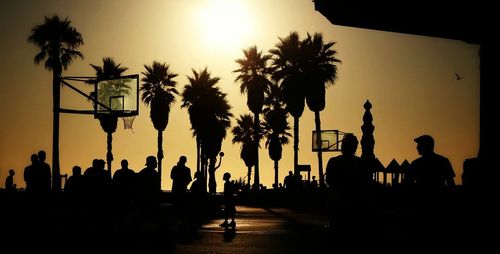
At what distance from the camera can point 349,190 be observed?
852 cm

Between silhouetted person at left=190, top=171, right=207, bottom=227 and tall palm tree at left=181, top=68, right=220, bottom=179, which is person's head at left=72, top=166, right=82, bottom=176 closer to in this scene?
silhouetted person at left=190, top=171, right=207, bottom=227

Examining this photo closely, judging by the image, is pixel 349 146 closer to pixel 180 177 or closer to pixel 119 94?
pixel 180 177

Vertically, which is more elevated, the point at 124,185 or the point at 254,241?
the point at 124,185

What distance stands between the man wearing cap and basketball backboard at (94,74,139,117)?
2288cm

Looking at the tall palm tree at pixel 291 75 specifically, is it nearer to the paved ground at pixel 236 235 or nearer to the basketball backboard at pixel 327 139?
the basketball backboard at pixel 327 139

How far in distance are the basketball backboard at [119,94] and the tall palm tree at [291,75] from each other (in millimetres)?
27388

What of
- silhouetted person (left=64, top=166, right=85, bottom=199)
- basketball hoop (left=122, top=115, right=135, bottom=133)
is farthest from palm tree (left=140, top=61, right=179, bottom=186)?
silhouetted person (left=64, top=166, right=85, bottom=199)

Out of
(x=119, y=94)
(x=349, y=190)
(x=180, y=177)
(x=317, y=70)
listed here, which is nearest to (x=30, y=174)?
(x=180, y=177)

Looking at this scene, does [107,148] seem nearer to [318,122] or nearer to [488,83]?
[318,122]

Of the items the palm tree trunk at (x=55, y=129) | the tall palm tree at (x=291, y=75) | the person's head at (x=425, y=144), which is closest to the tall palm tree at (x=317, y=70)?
the tall palm tree at (x=291, y=75)

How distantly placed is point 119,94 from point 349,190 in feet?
83.5

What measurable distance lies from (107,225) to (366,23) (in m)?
7.25

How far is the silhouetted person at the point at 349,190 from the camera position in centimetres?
828

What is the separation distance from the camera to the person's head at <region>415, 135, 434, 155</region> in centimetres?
1018
